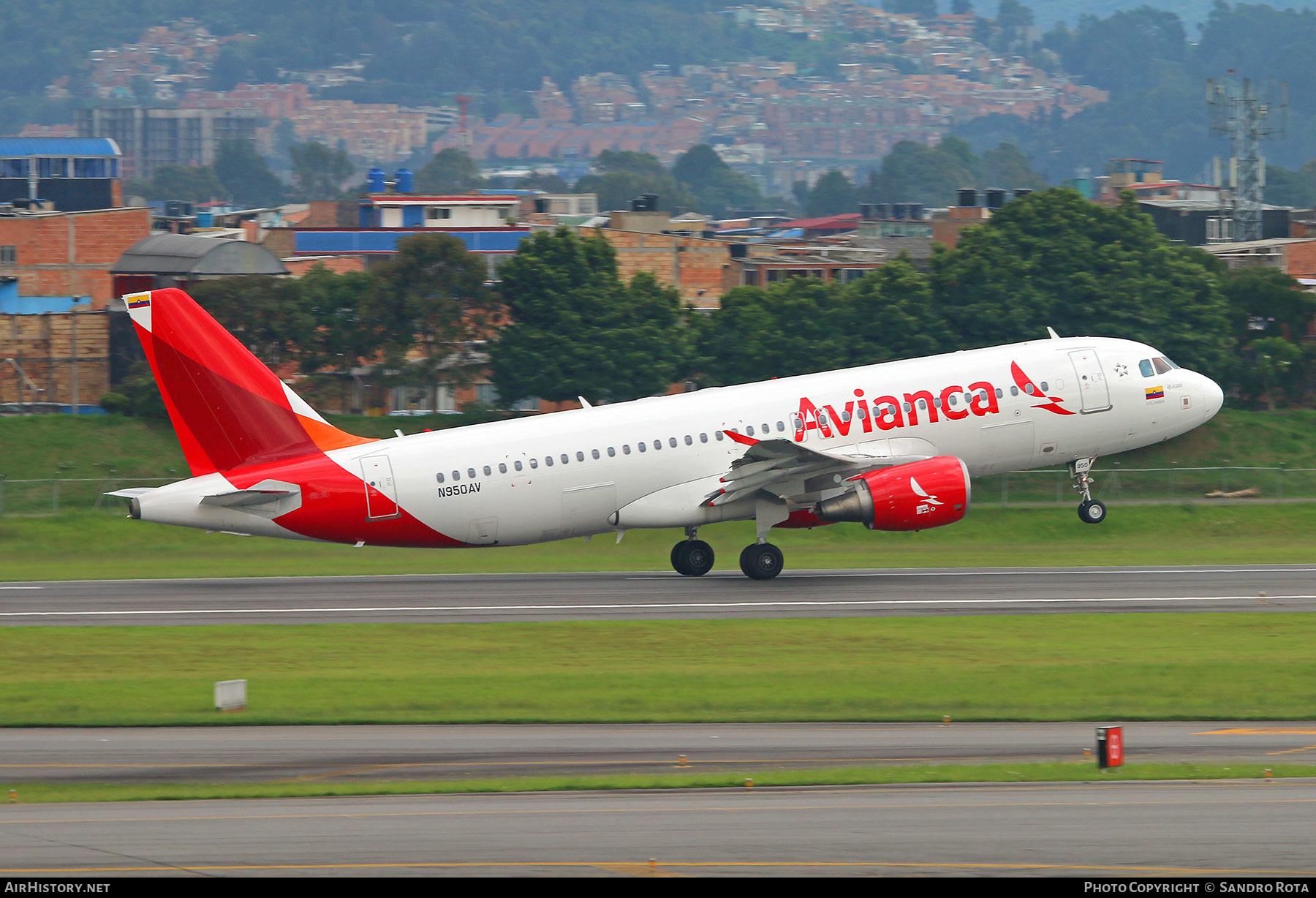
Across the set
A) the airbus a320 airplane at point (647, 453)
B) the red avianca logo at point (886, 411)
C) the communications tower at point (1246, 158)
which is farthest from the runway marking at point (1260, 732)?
the communications tower at point (1246, 158)

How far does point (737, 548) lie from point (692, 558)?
19.0ft

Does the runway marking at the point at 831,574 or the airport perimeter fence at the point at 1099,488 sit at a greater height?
the airport perimeter fence at the point at 1099,488

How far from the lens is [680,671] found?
3341 cm

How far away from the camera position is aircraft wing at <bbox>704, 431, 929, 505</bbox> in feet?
145

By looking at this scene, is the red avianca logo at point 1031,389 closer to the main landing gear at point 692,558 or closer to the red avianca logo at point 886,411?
the red avianca logo at point 886,411

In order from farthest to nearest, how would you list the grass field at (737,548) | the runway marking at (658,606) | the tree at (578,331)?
the tree at (578,331) → the grass field at (737,548) → the runway marking at (658,606)

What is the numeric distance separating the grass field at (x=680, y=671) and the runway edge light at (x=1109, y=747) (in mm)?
5069

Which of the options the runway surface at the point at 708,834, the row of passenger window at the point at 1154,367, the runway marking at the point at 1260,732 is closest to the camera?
the runway surface at the point at 708,834

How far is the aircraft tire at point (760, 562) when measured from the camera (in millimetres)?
46438

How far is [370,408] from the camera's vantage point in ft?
289

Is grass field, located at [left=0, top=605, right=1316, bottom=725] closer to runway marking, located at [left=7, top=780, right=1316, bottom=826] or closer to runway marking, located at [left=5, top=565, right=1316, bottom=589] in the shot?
runway marking, located at [left=7, top=780, right=1316, bottom=826]

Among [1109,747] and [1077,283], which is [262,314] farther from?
[1109,747]
